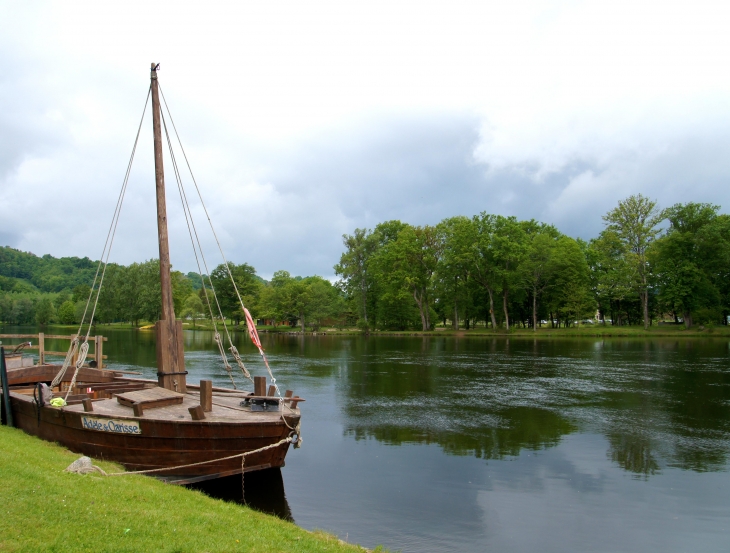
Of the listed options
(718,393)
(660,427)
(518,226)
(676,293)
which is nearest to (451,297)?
(518,226)

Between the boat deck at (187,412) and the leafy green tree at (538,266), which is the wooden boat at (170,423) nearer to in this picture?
the boat deck at (187,412)

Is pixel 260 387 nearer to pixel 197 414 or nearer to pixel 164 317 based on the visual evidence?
pixel 197 414

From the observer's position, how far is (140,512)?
23.8 feet

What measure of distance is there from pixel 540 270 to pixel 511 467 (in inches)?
2605

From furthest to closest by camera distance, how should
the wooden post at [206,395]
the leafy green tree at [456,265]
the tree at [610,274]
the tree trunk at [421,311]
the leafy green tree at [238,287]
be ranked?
the leafy green tree at [238,287] < the tree trunk at [421,311] < the leafy green tree at [456,265] < the tree at [610,274] < the wooden post at [206,395]

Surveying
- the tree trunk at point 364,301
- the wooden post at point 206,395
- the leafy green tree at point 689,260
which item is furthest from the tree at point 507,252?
the wooden post at point 206,395

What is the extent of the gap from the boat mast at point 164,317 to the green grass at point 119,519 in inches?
140

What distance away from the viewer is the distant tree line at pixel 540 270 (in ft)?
224

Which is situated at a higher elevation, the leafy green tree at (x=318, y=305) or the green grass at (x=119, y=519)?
the leafy green tree at (x=318, y=305)

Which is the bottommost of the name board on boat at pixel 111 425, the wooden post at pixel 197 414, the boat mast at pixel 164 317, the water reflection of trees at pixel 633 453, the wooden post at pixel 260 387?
the water reflection of trees at pixel 633 453

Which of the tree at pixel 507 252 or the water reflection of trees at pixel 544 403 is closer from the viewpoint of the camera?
the water reflection of trees at pixel 544 403

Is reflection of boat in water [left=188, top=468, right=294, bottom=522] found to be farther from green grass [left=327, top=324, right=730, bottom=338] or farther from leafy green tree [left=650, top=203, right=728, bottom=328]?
leafy green tree [left=650, top=203, right=728, bottom=328]

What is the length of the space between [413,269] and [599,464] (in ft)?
229

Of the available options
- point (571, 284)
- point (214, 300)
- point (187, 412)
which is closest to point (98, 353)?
point (187, 412)
